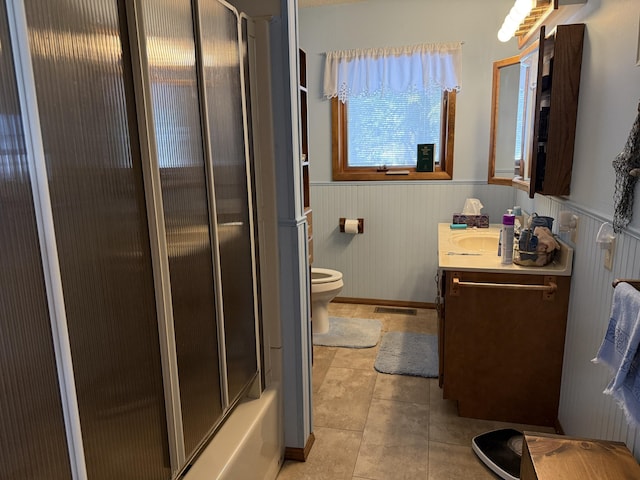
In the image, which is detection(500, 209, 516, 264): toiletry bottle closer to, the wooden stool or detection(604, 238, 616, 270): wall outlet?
detection(604, 238, 616, 270): wall outlet

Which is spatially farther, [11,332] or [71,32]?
[71,32]

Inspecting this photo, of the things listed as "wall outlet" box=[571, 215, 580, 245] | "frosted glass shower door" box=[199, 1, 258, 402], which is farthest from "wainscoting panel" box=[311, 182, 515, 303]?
"frosted glass shower door" box=[199, 1, 258, 402]

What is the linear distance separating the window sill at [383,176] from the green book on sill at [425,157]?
41mm

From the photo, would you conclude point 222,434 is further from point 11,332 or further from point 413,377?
point 413,377

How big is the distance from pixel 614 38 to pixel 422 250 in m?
2.32

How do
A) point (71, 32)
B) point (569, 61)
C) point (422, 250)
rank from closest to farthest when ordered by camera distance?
point (71, 32), point (569, 61), point (422, 250)

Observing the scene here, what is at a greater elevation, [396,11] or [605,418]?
[396,11]

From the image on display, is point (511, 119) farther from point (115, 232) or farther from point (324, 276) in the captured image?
point (115, 232)

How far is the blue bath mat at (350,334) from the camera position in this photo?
10.4 feet

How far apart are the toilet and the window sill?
2.96 ft

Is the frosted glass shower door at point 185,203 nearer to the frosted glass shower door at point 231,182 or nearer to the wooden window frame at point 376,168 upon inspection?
the frosted glass shower door at point 231,182

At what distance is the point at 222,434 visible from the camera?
5.00 feet

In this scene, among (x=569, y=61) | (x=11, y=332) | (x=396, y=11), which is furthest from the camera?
(x=396, y=11)

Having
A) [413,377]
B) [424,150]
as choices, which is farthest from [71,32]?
[424,150]
